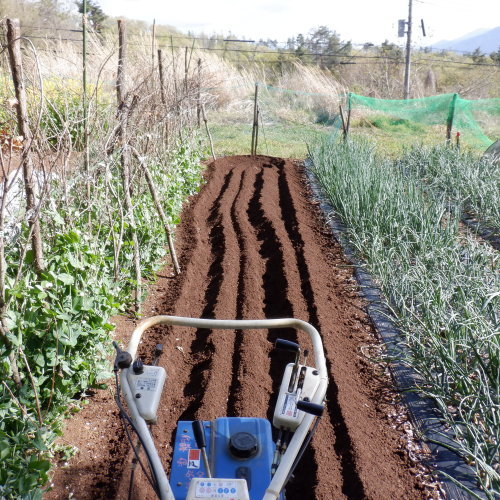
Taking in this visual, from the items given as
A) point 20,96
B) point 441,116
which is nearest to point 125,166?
point 20,96

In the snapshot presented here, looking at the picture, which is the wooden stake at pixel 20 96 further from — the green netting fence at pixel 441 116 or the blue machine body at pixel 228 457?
the green netting fence at pixel 441 116

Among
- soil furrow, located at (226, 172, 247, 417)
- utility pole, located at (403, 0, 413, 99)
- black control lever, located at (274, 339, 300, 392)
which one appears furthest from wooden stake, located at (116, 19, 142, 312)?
utility pole, located at (403, 0, 413, 99)

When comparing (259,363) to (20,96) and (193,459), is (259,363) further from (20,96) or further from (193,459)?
(20,96)

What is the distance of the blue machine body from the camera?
1733mm

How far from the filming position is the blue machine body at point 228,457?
173cm

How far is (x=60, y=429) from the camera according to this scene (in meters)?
2.68

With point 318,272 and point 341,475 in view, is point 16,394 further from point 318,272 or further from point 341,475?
point 318,272

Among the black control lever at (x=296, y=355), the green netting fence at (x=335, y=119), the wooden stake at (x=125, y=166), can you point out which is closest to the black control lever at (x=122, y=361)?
the black control lever at (x=296, y=355)

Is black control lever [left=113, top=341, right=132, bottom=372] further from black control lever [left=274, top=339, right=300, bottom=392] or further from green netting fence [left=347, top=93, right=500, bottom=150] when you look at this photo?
green netting fence [left=347, top=93, right=500, bottom=150]

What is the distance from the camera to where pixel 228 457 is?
5.86 ft

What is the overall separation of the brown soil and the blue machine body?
632mm

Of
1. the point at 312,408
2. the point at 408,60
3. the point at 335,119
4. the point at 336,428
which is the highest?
the point at 408,60

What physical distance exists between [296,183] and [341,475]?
5.96 metres

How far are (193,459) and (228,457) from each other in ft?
0.41
